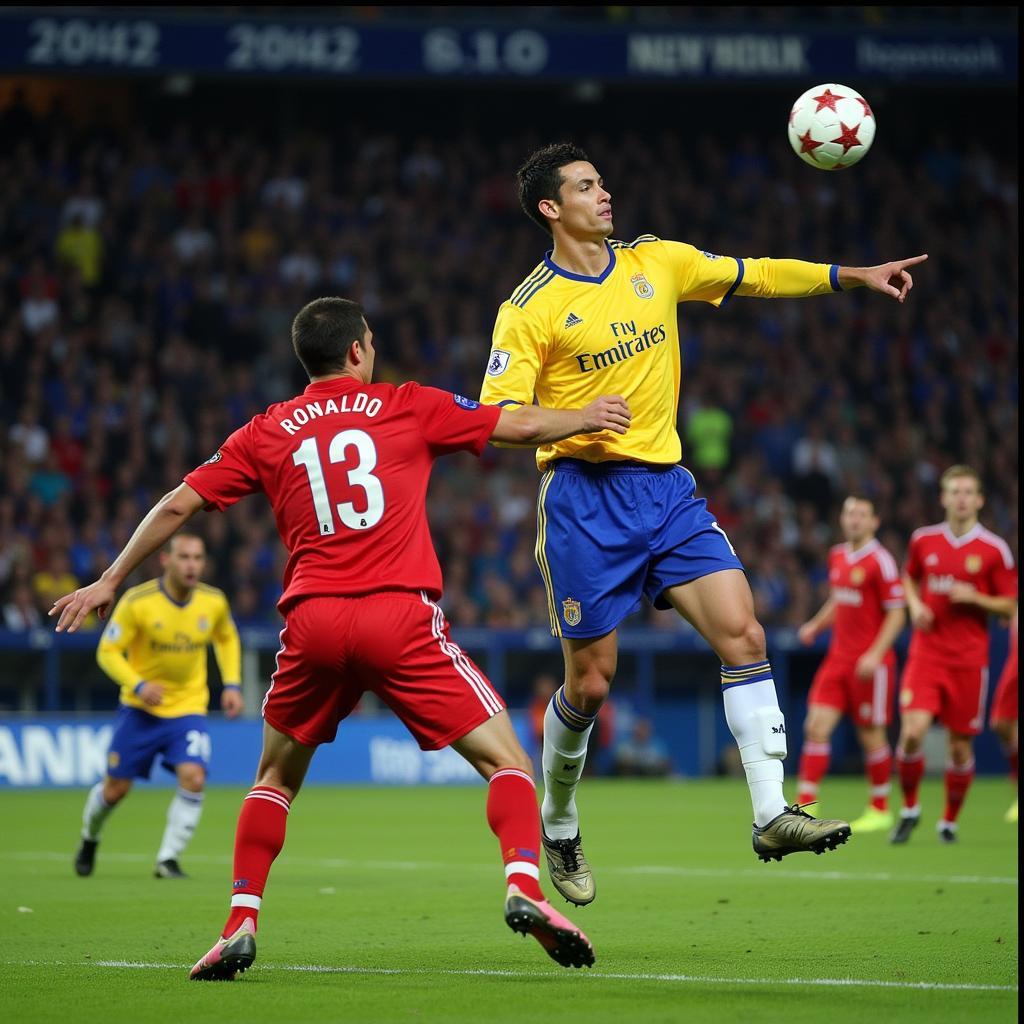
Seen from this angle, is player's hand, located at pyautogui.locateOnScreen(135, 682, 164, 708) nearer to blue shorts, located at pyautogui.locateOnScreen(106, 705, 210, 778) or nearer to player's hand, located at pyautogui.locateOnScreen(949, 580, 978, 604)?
blue shorts, located at pyautogui.locateOnScreen(106, 705, 210, 778)

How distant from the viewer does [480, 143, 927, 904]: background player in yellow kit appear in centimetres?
729

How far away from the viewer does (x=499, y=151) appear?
101 ft

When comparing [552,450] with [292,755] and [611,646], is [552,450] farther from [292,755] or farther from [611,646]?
[292,755]

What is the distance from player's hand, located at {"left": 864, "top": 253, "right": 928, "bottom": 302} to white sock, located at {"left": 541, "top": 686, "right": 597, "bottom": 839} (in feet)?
7.24

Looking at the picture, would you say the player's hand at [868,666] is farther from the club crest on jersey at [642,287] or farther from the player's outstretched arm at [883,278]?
the club crest on jersey at [642,287]

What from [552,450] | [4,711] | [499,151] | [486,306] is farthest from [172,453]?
[552,450]

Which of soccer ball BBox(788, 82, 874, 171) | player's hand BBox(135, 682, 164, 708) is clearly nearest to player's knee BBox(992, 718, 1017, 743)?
player's hand BBox(135, 682, 164, 708)

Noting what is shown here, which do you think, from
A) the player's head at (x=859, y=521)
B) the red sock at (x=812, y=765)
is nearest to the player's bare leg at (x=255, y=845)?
the red sock at (x=812, y=765)

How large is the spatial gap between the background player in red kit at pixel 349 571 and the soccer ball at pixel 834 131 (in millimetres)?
2101

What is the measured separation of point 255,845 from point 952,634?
828cm

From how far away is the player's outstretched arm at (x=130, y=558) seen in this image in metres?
6.19

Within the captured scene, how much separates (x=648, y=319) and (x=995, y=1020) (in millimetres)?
3335

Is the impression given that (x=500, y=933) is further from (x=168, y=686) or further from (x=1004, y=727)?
(x=1004, y=727)

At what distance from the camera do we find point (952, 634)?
13.6 meters
